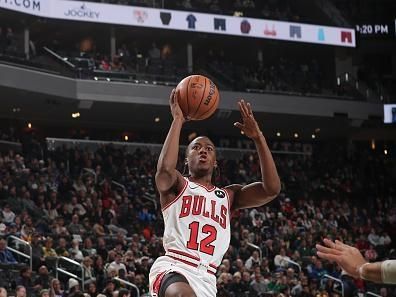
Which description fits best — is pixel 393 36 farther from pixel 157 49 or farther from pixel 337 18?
pixel 157 49

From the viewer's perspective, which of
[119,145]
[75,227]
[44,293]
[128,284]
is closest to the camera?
[44,293]

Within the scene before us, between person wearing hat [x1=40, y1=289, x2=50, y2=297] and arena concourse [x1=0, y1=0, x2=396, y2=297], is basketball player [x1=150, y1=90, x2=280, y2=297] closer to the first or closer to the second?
arena concourse [x1=0, y1=0, x2=396, y2=297]

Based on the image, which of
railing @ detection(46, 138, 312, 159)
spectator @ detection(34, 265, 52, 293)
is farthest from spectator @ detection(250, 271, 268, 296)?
railing @ detection(46, 138, 312, 159)

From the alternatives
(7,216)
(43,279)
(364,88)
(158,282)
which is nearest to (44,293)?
(43,279)

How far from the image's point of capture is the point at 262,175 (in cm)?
722

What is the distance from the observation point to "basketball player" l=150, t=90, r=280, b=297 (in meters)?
6.66

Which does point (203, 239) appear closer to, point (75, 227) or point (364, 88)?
point (75, 227)

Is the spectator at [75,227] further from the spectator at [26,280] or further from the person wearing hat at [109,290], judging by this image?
the person wearing hat at [109,290]

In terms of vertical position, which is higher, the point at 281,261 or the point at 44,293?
the point at 44,293

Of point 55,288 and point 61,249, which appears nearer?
point 55,288

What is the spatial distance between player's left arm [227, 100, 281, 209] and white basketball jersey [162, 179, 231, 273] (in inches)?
16.1

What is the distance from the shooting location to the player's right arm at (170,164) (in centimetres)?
666

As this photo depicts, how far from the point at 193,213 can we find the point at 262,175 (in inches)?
30.8

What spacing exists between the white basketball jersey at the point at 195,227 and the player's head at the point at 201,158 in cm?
17
